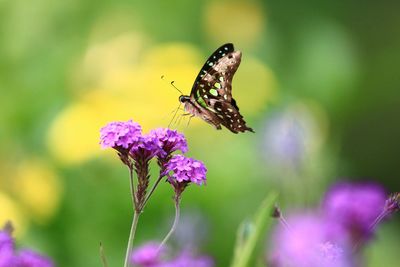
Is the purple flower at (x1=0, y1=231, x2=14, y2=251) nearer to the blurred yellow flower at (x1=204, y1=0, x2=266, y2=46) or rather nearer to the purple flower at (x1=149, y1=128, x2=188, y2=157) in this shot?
the purple flower at (x1=149, y1=128, x2=188, y2=157)

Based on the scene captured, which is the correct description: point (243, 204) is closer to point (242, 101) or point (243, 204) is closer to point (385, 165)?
point (242, 101)

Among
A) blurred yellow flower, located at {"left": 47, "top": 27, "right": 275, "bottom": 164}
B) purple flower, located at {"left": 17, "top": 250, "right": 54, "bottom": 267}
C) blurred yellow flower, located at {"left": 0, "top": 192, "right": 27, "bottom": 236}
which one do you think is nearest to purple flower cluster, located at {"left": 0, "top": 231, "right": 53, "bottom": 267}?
purple flower, located at {"left": 17, "top": 250, "right": 54, "bottom": 267}

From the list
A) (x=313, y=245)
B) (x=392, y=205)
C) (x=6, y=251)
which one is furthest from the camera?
(x=392, y=205)

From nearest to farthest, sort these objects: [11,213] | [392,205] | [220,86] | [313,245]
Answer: [313,245], [392,205], [220,86], [11,213]

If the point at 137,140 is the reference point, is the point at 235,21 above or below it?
above

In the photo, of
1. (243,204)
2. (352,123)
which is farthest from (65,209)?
(352,123)

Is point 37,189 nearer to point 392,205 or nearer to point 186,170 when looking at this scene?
point 186,170

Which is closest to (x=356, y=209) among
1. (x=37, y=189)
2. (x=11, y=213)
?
(x=11, y=213)
